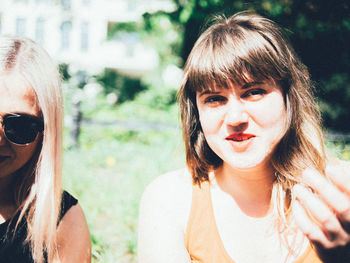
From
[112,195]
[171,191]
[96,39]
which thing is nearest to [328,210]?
[171,191]

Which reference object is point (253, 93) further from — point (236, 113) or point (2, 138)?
point (2, 138)

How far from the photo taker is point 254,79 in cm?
161

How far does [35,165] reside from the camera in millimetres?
1704

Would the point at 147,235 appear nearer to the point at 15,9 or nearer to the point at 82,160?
the point at 82,160

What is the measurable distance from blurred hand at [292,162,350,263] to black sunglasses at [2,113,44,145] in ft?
3.77

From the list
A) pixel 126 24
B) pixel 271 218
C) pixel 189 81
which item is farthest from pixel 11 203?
pixel 126 24

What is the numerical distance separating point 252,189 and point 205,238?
0.39m

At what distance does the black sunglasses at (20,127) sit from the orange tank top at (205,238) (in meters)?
0.88

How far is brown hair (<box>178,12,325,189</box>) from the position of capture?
1627 millimetres

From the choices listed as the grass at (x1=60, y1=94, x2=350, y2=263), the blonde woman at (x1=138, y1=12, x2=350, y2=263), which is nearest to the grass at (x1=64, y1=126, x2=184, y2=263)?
the grass at (x1=60, y1=94, x2=350, y2=263)

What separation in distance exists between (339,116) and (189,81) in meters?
11.1

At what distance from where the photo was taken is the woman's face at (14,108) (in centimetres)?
149

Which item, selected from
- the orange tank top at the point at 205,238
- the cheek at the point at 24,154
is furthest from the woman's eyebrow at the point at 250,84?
the cheek at the point at 24,154

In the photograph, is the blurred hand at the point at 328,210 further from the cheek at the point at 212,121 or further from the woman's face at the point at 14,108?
the woman's face at the point at 14,108
